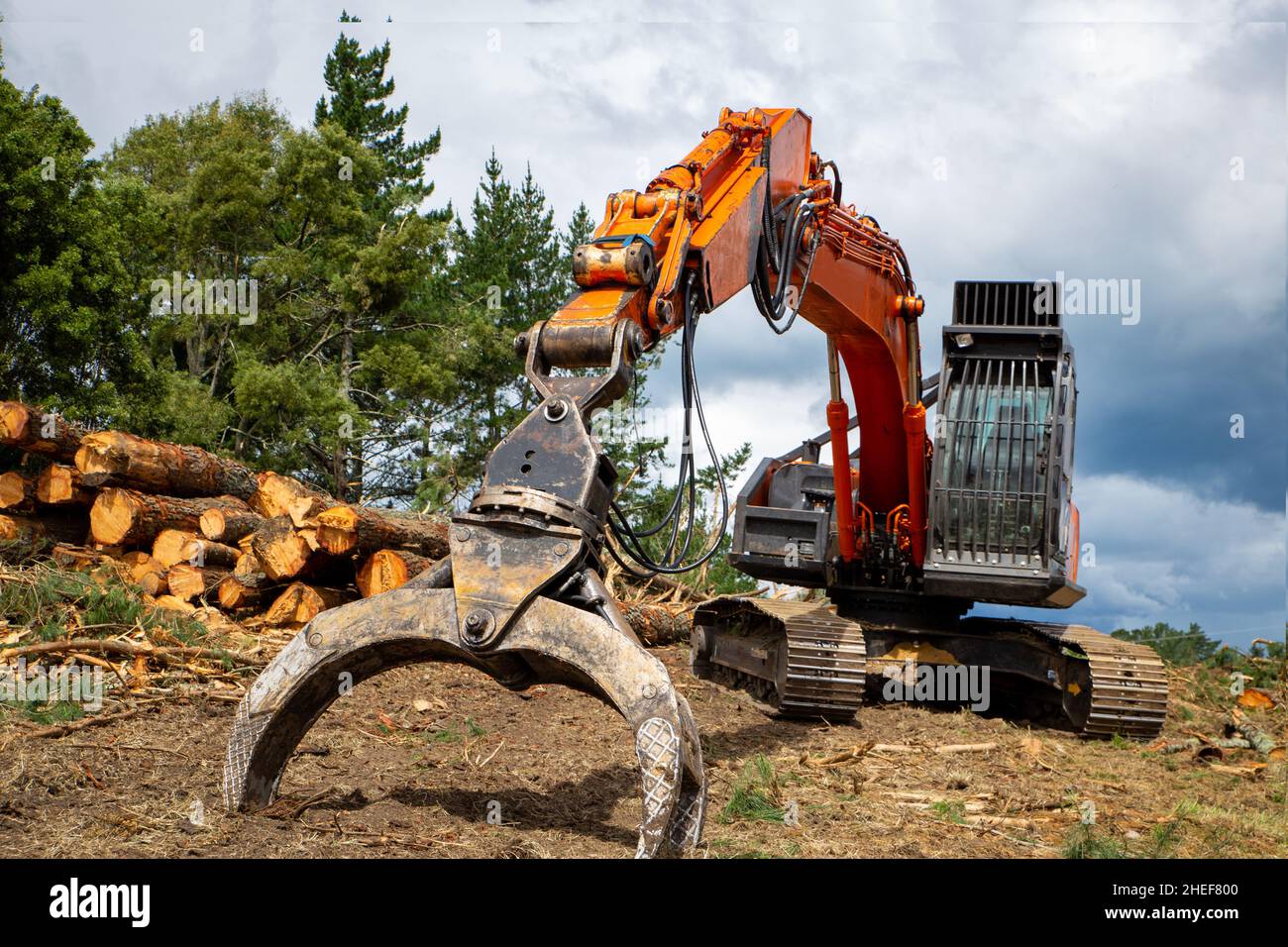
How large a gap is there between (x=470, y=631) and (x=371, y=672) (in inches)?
23.7

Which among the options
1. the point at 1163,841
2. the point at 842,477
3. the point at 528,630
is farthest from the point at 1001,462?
the point at 528,630

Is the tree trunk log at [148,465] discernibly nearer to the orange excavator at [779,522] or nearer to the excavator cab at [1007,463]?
the orange excavator at [779,522]

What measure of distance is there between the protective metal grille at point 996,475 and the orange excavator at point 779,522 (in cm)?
1

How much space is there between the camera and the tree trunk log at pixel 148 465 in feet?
30.1

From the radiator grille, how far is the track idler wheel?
5.44m

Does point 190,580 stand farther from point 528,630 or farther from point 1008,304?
point 1008,304

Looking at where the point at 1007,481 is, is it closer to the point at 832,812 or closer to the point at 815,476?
the point at 815,476

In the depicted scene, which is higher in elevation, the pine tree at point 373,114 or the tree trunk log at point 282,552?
the pine tree at point 373,114

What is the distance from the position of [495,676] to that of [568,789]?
1.37m

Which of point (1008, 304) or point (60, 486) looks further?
point (60, 486)

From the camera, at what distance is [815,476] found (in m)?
9.24

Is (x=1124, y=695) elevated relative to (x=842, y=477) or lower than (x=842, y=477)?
lower

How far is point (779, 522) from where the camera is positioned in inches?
354

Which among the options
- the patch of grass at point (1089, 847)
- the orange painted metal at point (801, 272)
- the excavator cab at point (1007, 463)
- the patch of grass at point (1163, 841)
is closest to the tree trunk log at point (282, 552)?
the orange painted metal at point (801, 272)
